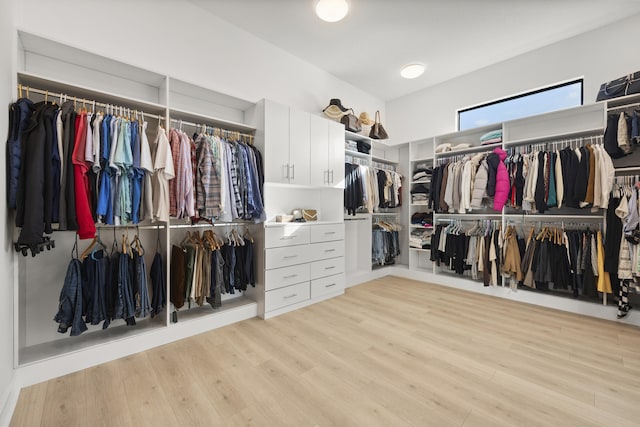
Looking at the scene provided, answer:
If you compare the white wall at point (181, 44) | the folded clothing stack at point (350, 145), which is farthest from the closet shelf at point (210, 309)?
the folded clothing stack at point (350, 145)

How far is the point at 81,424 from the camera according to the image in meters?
1.35

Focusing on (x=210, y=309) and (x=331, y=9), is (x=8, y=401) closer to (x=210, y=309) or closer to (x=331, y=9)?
(x=210, y=309)

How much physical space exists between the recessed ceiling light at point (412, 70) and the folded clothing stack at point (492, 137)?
4.37ft

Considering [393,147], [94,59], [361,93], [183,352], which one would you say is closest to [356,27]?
[361,93]

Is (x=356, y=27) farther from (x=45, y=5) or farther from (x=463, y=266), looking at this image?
(x=463, y=266)

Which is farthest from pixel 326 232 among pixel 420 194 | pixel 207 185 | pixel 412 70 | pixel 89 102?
pixel 412 70

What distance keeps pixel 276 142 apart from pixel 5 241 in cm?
211

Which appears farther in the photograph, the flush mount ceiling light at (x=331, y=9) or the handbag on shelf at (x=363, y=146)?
the handbag on shelf at (x=363, y=146)

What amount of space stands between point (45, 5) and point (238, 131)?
1650 mm

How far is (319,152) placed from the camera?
3.29m

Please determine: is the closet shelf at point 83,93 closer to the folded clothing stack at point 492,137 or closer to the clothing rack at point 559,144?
the folded clothing stack at point 492,137

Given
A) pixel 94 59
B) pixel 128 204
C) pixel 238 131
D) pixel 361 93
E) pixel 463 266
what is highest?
pixel 361 93

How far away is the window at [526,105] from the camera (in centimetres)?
333

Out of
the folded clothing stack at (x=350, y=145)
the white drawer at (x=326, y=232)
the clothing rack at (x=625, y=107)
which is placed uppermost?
the clothing rack at (x=625, y=107)
